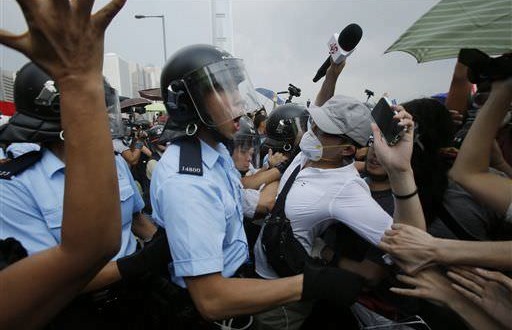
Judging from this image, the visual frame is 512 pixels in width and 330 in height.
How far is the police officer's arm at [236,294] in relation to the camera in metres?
1.37

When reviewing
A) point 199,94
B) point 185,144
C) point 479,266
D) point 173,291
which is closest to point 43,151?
point 185,144

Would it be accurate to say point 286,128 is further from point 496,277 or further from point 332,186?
point 496,277

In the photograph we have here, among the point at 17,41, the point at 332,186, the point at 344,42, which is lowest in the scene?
the point at 332,186

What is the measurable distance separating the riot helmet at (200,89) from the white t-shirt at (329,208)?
2.04ft

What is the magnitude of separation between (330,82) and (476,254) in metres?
2.30

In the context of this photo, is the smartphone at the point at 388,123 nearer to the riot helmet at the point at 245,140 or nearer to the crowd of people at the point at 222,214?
the crowd of people at the point at 222,214

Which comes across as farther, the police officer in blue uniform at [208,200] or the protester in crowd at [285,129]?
the protester in crowd at [285,129]

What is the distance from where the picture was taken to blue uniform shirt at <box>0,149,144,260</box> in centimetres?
150

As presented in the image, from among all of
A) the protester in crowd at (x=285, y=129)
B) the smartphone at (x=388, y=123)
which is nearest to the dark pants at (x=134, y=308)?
the smartphone at (x=388, y=123)

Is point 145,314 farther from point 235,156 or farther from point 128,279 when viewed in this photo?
point 235,156

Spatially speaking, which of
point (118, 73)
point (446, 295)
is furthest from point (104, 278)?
point (118, 73)

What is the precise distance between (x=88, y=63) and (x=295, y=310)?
1772 millimetres

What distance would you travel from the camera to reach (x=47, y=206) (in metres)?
1.58

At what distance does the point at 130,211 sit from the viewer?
2070 mm
